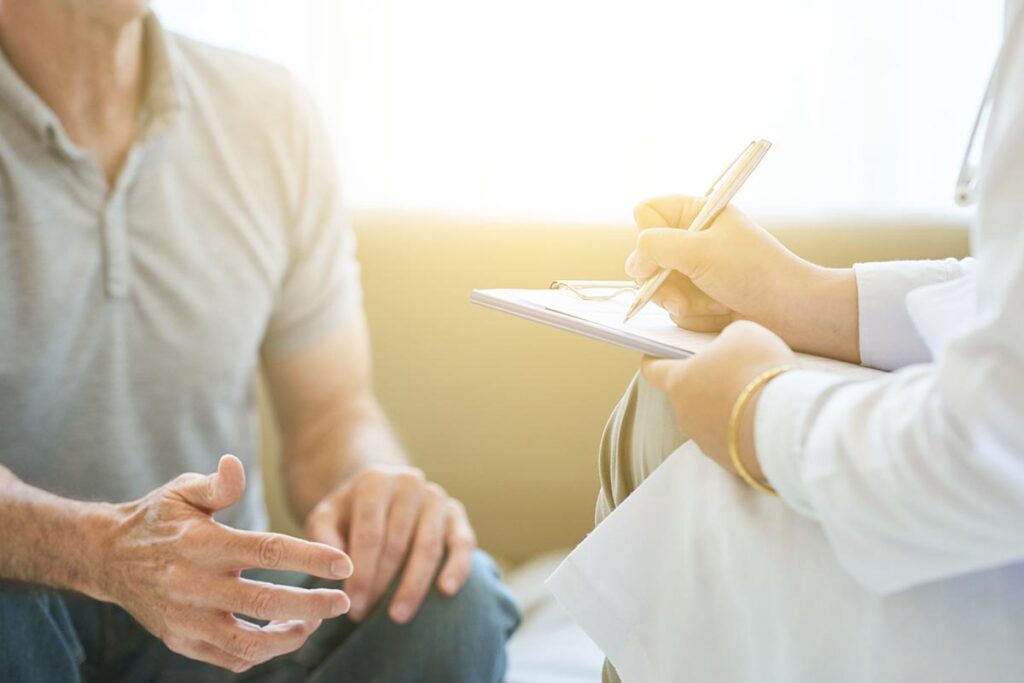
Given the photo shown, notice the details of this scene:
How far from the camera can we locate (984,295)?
0.46 m

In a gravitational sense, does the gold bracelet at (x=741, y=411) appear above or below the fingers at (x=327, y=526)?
above

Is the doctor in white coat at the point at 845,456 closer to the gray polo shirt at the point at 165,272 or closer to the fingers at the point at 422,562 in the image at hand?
the fingers at the point at 422,562

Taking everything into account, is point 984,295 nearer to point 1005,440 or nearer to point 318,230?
point 1005,440

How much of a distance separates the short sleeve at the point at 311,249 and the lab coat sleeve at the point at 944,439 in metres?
0.78

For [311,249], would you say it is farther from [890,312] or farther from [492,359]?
[890,312]

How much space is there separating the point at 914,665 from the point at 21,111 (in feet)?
2.98

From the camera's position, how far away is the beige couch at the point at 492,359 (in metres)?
1.27

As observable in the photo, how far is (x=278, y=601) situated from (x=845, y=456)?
0.41 m

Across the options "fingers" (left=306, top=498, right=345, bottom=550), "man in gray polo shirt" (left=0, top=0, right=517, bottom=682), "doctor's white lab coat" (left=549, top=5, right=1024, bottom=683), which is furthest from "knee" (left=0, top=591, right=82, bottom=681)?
"doctor's white lab coat" (left=549, top=5, right=1024, bottom=683)

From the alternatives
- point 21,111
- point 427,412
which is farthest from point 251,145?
point 427,412

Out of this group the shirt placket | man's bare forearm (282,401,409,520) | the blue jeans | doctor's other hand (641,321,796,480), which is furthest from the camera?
man's bare forearm (282,401,409,520)

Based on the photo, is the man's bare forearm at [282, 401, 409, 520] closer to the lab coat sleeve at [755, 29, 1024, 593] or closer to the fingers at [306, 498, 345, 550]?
the fingers at [306, 498, 345, 550]

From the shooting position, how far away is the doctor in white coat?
449 millimetres

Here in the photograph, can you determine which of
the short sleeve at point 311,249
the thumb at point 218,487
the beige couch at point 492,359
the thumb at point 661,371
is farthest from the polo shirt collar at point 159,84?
the thumb at point 661,371
